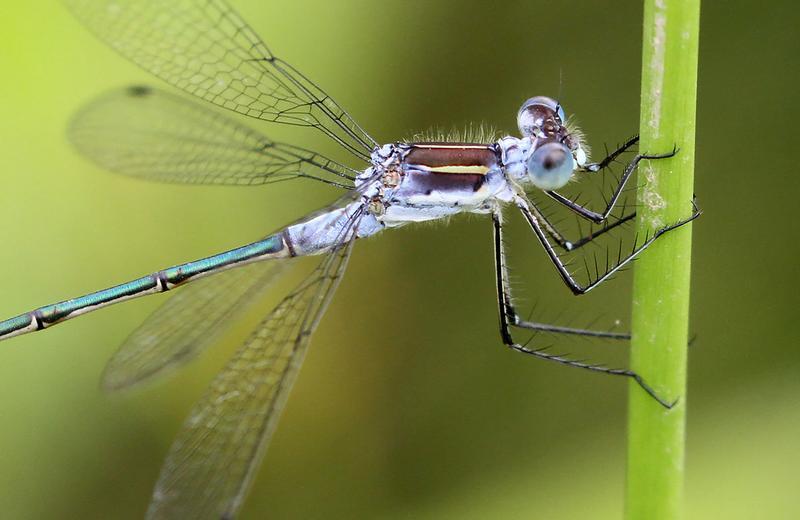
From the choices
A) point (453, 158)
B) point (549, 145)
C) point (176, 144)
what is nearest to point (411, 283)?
Result: point (453, 158)

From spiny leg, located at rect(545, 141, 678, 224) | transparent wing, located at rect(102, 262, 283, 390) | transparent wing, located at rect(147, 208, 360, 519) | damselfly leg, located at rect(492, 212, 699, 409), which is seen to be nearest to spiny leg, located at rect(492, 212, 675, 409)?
damselfly leg, located at rect(492, 212, 699, 409)

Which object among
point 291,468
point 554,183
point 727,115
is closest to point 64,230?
point 291,468

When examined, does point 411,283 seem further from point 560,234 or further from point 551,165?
point 551,165

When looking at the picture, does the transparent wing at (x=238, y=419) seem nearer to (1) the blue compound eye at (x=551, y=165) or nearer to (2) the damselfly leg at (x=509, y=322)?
(2) the damselfly leg at (x=509, y=322)

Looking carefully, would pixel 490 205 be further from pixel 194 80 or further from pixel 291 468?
pixel 291 468

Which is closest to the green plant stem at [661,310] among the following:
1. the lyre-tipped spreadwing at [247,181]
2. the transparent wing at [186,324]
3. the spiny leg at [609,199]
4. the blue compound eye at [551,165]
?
the spiny leg at [609,199]
